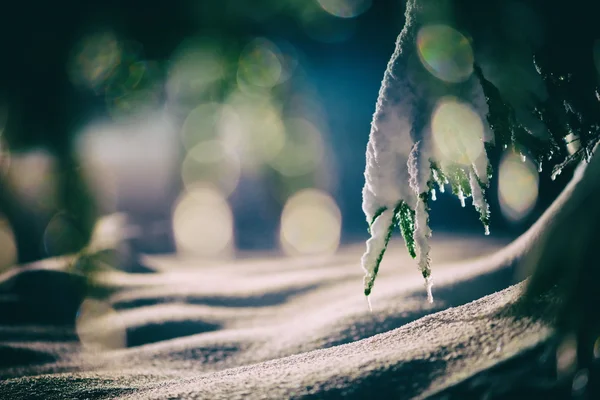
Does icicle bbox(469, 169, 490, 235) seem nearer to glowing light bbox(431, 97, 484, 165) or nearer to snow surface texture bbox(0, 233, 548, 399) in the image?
glowing light bbox(431, 97, 484, 165)

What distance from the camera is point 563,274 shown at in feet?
6.84

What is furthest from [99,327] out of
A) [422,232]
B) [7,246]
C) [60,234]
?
[422,232]

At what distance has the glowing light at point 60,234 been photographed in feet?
31.6

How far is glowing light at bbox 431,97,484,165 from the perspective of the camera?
231 centimetres

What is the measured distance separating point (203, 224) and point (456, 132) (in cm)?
1528

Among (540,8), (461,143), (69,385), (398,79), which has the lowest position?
(69,385)

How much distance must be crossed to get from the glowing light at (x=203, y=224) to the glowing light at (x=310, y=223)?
8.33 ft

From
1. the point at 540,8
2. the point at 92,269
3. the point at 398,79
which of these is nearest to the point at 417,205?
the point at 398,79

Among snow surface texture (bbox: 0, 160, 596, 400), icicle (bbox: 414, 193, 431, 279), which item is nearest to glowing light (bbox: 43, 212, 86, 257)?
snow surface texture (bbox: 0, 160, 596, 400)

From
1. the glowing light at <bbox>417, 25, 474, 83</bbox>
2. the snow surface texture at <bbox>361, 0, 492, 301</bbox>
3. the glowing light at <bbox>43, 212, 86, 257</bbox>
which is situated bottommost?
the snow surface texture at <bbox>361, 0, 492, 301</bbox>

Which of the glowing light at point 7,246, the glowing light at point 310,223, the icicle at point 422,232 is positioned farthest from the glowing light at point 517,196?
the glowing light at point 7,246

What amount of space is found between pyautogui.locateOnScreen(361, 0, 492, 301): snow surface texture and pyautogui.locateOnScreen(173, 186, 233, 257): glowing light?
11265 mm

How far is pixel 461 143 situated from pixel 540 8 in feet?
3.30

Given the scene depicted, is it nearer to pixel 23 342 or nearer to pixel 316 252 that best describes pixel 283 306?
pixel 23 342
